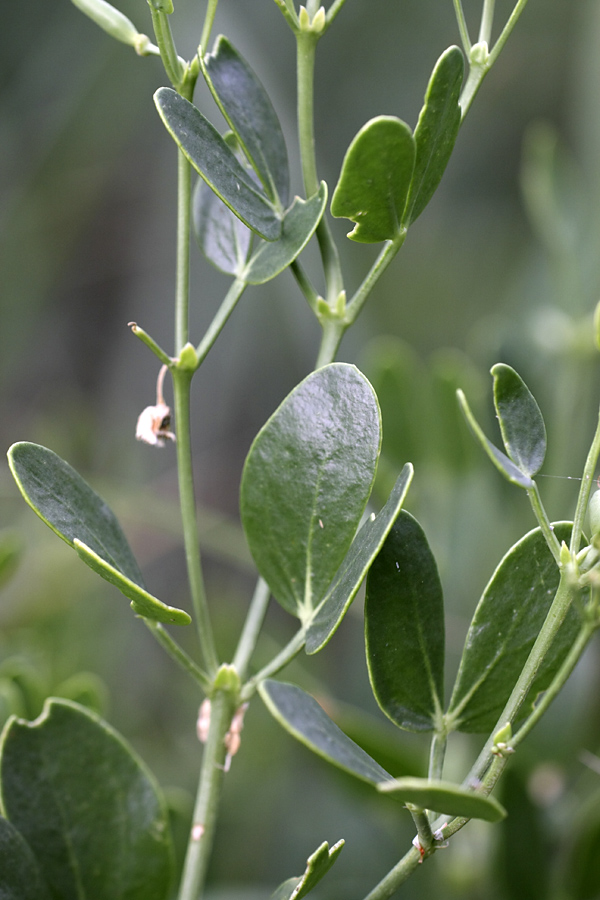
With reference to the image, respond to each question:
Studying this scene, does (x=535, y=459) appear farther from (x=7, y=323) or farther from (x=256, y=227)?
(x=7, y=323)

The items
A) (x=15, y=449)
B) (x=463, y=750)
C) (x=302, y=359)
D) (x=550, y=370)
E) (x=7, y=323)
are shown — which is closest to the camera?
(x=15, y=449)

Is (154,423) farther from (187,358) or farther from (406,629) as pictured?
(406,629)

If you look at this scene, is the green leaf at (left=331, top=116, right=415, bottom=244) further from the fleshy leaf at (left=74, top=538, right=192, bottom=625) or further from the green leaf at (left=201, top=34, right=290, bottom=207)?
the fleshy leaf at (left=74, top=538, right=192, bottom=625)

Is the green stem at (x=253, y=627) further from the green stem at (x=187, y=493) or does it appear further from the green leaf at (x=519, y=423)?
the green leaf at (x=519, y=423)

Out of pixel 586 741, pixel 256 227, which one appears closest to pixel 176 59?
pixel 256 227

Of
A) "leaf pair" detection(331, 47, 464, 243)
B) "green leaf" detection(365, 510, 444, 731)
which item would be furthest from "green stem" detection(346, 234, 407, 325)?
"green leaf" detection(365, 510, 444, 731)

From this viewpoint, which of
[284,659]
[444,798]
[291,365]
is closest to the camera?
[444,798]

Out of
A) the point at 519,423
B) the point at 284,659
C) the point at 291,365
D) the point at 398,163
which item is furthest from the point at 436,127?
the point at 291,365
